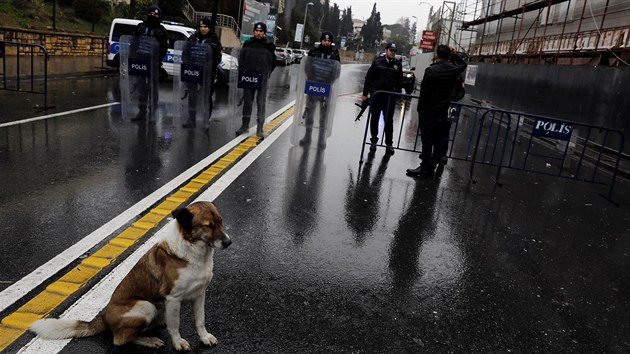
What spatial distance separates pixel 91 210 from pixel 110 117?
6.03 m

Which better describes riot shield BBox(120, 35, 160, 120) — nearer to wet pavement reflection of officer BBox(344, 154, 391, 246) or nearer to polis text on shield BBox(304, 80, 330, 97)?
polis text on shield BBox(304, 80, 330, 97)

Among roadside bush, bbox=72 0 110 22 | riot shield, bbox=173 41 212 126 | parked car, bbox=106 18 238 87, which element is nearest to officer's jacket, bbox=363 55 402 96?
riot shield, bbox=173 41 212 126

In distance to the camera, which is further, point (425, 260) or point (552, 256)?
point (552, 256)

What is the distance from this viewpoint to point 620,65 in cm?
1185

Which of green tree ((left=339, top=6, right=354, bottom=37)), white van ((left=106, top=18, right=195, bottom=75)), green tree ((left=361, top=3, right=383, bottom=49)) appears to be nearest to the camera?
white van ((left=106, top=18, right=195, bottom=75))

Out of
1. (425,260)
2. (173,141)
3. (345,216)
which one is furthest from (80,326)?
(173,141)

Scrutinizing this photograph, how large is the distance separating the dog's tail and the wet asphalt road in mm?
67

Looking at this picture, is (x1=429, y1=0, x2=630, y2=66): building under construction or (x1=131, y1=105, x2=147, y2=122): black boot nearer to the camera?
(x1=131, y1=105, x2=147, y2=122): black boot

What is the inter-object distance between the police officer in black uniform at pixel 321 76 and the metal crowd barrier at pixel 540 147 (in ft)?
2.86

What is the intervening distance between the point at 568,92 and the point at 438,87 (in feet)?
25.6

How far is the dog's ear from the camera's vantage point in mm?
2631

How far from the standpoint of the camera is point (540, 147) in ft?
43.5

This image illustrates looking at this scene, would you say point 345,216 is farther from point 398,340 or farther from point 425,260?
point 398,340

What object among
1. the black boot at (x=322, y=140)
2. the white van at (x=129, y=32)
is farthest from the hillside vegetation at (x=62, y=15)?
the black boot at (x=322, y=140)
